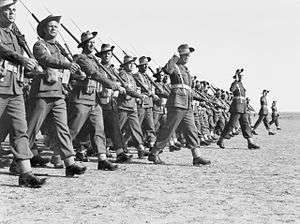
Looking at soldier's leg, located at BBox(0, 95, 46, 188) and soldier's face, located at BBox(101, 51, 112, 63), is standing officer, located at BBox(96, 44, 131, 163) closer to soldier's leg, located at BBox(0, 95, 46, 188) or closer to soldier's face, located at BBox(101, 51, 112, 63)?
soldier's face, located at BBox(101, 51, 112, 63)

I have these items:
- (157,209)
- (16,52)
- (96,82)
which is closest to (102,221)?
(157,209)

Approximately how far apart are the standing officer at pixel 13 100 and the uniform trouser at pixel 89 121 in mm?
1765

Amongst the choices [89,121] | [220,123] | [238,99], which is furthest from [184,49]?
[220,123]

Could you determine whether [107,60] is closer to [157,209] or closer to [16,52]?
[16,52]

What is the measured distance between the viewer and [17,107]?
6.17 m

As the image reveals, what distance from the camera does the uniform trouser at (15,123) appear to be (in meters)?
6.11

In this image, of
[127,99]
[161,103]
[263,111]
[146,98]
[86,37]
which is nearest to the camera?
[86,37]

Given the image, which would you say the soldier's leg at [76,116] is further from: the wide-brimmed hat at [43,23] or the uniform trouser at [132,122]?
the uniform trouser at [132,122]

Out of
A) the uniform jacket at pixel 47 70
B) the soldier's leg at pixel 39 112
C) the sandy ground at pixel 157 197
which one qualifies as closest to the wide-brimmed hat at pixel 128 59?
the sandy ground at pixel 157 197

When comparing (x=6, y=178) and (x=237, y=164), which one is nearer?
(x=6, y=178)

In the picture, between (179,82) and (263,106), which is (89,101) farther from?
(263,106)

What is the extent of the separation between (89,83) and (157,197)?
2.81 metres

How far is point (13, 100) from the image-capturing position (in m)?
6.16

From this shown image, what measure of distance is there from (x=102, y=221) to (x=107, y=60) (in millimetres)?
5025
